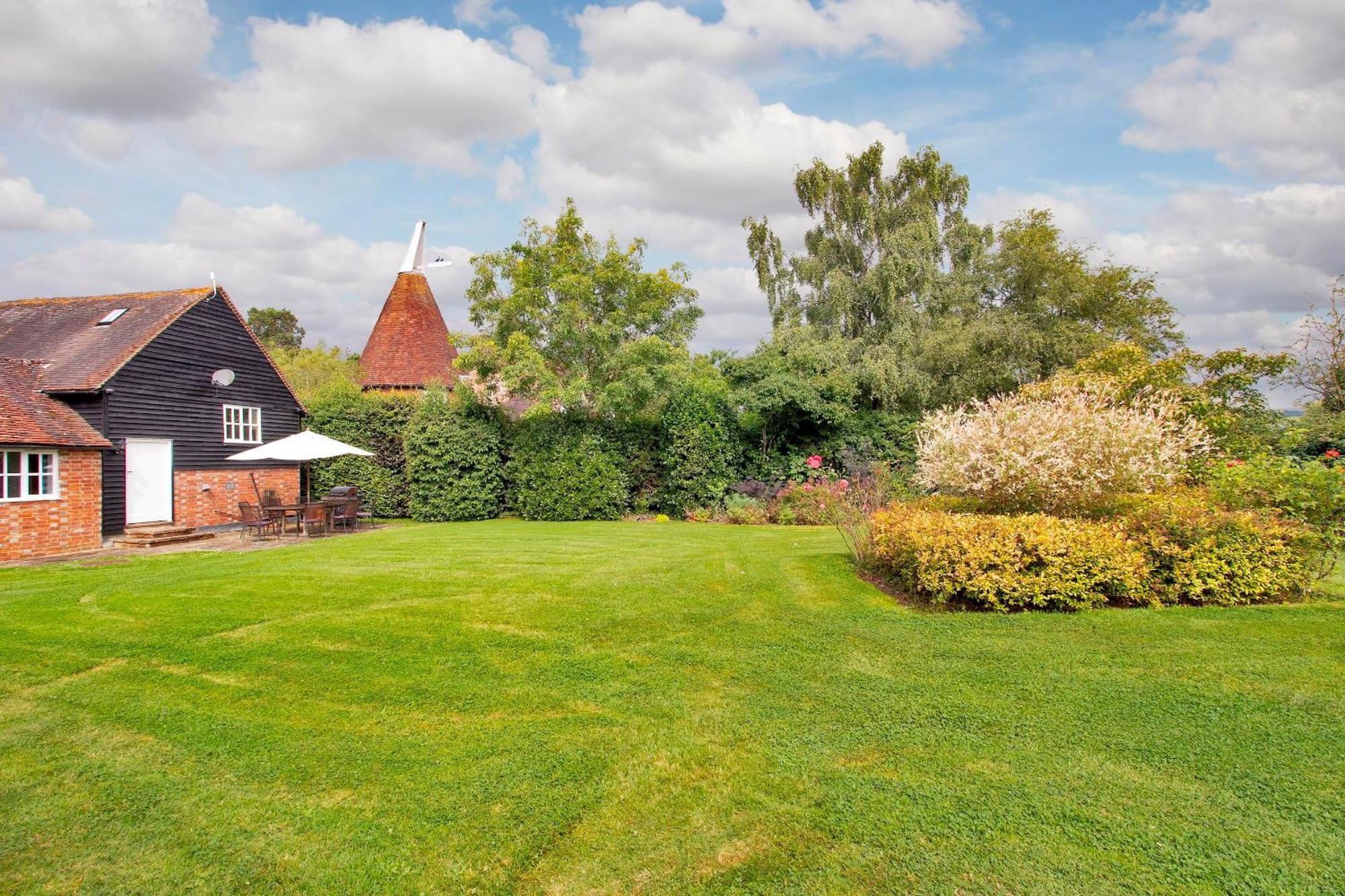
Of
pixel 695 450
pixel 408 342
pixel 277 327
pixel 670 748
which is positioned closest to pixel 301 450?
pixel 695 450

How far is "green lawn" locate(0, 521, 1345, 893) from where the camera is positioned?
2.94 metres

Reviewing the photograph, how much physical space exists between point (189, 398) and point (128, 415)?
1.58m

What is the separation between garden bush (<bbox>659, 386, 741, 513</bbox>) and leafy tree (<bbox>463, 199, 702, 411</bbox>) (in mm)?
1245

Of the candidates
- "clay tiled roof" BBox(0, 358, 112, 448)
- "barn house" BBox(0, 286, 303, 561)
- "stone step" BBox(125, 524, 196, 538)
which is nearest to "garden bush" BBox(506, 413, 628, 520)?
"stone step" BBox(125, 524, 196, 538)

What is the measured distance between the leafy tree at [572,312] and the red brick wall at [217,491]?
23.7ft

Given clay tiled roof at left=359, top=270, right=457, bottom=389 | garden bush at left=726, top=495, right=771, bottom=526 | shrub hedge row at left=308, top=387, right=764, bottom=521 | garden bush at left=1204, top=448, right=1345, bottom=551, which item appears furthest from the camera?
clay tiled roof at left=359, top=270, right=457, bottom=389

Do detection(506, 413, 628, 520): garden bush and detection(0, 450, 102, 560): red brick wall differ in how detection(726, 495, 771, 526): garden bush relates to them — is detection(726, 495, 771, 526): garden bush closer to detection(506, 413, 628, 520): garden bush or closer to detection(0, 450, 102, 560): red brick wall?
detection(506, 413, 628, 520): garden bush

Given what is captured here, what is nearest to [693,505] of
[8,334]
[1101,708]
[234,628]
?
[234,628]

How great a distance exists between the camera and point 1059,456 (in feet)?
23.7

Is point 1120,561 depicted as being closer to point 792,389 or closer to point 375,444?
point 792,389

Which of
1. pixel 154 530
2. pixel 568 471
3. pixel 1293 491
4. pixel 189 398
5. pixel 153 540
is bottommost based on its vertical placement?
pixel 153 540

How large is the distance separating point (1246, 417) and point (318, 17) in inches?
695

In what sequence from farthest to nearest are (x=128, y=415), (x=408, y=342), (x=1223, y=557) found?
(x=408, y=342), (x=128, y=415), (x=1223, y=557)

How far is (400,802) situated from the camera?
135 inches
